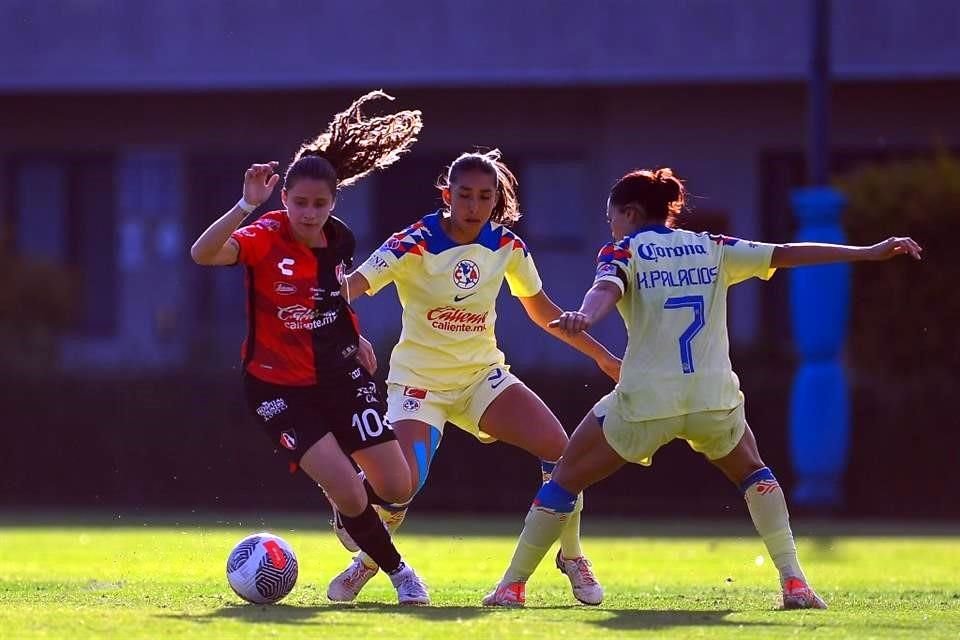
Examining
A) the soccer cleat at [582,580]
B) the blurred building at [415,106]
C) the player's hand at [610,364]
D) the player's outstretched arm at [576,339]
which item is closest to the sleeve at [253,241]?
the player's outstretched arm at [576,339]

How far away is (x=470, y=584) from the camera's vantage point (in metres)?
9.62

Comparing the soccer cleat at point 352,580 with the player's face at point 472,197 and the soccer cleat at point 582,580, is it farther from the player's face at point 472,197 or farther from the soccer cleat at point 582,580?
the player's face at point 472,197

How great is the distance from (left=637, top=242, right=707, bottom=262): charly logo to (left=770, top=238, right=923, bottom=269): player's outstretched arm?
1.10 feet

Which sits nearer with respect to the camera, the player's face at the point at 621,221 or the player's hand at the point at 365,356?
the player's face at the point at 621,221

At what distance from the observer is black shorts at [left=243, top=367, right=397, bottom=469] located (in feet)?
24.7

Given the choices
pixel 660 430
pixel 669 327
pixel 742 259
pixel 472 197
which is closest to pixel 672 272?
pixel 669 327

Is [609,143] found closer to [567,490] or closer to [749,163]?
[749,163]

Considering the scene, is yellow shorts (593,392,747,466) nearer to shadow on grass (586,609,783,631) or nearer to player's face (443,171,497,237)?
shadow on grass (586,609,783,631)

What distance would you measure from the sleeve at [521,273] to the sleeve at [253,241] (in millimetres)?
1239

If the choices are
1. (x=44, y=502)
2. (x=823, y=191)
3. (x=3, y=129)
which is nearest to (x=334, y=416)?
(x=823, y=191)

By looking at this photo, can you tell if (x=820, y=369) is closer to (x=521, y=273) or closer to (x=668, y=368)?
(x=521, y=273)

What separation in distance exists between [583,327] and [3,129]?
1687 cm

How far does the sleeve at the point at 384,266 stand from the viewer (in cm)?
815

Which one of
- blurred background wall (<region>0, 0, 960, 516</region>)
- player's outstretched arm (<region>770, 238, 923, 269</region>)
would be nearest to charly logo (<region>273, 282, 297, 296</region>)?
player's outstretched arm (<region>770, 238, 923, 269</region>)
